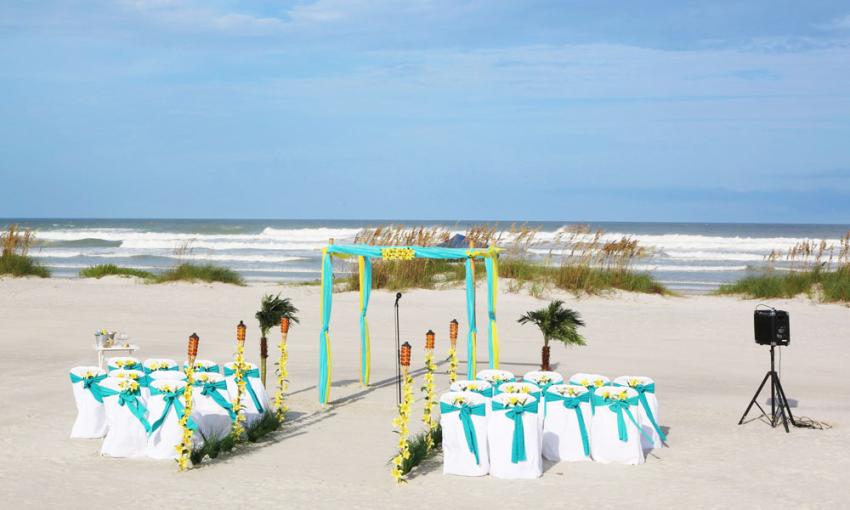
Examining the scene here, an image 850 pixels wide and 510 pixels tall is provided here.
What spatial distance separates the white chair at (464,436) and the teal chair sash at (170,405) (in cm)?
236

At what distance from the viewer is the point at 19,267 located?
24.2m

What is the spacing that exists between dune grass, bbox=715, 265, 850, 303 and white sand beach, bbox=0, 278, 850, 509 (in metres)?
0.62

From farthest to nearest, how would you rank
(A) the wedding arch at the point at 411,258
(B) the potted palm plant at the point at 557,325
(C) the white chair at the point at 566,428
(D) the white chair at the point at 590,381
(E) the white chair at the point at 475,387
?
(B) the potted palm plant at the point at 557,325, (A) the wedding arch at the point at 411,258, (D) the white chair at the point at 590,381, (E) the white chair at the point at 475,387, (C) the white chair at the point at 566,428

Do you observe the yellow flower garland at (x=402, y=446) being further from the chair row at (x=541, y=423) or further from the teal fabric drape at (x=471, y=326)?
the teal fabric drape at (x=471, y=326)

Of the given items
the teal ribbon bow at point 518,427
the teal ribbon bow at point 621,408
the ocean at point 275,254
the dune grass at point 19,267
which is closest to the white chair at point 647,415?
the teal ribbon bow at point 621,408

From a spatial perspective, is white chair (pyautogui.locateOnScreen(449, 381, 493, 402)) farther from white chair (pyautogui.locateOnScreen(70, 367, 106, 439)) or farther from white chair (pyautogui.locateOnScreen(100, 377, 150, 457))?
white chair (pyautogui.locateOnScreen(70, 367, 106, 439))

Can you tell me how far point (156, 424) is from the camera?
27.3ft

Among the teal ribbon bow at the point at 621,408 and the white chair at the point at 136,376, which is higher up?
the white chair at the point at 136,376

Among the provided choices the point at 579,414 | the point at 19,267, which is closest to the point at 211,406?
the point at 579,414

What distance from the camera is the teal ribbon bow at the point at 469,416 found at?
7.88m

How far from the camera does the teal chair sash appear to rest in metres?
8.35

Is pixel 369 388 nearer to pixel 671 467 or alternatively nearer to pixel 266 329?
pixel 266 329

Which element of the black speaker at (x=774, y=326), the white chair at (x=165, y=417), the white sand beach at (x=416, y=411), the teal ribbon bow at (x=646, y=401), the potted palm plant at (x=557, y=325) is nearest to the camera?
the white sand beach at (x=416, y=411)

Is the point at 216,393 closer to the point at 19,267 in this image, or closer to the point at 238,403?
the point at 238,403
